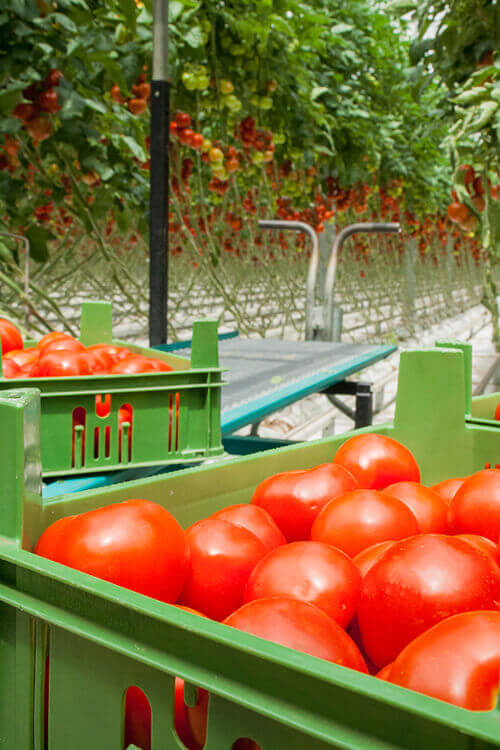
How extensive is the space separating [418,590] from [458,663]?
12cm

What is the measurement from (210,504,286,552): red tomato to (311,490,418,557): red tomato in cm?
5

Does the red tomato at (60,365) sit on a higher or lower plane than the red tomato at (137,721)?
higher

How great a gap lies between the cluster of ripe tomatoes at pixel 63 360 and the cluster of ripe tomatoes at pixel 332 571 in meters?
0.60

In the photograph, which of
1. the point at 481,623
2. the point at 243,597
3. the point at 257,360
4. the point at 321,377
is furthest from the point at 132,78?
the point at 481,623

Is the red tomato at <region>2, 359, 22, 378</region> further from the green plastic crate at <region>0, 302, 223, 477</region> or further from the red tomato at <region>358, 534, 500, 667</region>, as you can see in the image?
the red tomato at <region>358, 534, 500, 667</region>

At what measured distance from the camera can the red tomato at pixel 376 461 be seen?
952 millimetres

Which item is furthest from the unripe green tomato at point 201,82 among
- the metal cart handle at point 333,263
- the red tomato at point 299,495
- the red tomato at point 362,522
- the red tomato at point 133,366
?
the red tomato at point 362,522

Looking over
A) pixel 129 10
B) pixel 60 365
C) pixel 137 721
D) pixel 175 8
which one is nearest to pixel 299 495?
pixel 137 721

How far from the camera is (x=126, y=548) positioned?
1.93 ft

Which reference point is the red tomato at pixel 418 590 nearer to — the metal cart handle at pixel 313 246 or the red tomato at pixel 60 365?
the red tomato at pixel 60 365

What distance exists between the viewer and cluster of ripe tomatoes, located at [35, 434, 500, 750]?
1.46 ft

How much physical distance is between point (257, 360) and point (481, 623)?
6.74ft

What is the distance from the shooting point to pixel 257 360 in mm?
2488

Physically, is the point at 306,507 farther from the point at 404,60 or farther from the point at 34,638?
the point at 404,60
